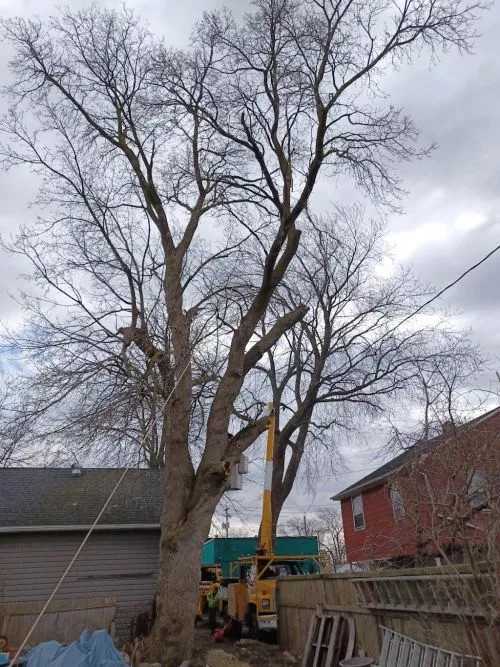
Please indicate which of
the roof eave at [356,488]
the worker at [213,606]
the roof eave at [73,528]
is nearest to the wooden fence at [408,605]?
the roof eave at [73,528]

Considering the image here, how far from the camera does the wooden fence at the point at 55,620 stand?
36.6 feet

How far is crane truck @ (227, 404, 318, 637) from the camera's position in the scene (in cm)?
1182

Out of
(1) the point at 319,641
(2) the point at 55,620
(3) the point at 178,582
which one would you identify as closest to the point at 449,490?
(1) the point at 319,641

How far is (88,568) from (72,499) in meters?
2.10

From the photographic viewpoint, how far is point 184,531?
8.36 m

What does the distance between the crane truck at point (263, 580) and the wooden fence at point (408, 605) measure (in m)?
1.28

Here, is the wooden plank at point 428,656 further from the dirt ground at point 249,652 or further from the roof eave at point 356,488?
the roof eave at point 356,488

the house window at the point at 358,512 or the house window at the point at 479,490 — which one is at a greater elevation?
the house window at the point at 358,512

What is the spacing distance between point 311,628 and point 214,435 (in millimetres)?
3301

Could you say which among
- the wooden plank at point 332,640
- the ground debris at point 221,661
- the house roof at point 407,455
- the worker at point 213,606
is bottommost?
the ground debris at point 221,661

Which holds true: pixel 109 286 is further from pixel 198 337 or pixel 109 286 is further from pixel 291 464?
pixel 291 464

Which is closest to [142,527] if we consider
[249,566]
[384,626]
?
[249,566]

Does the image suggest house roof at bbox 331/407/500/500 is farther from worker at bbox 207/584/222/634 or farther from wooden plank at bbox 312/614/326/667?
worker at bbox 207/584/222/634

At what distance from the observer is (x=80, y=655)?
26.2 feet
